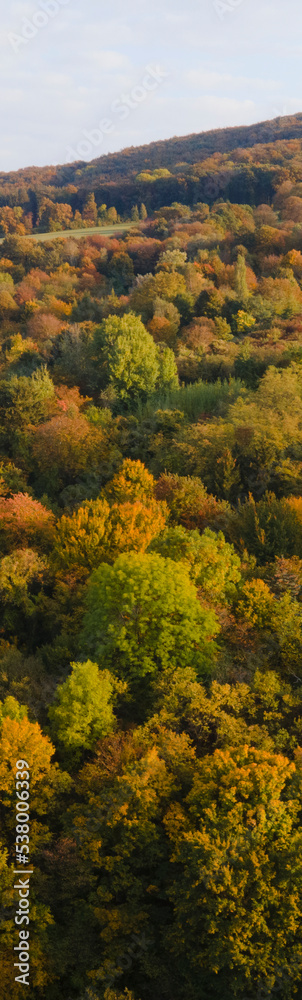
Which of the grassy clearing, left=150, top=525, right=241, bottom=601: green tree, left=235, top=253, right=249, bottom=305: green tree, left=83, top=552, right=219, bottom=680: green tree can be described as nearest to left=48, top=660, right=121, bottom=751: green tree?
left=83, top=552, right=219, bottom=680: green tree

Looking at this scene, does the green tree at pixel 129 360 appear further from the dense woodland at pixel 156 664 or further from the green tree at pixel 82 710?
the green tree at pixel 82 710

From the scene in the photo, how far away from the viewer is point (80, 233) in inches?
4222

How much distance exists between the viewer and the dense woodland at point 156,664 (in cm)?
1662

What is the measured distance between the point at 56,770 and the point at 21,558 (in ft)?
44.8

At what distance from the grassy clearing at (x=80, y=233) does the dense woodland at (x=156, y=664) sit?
2175 inches

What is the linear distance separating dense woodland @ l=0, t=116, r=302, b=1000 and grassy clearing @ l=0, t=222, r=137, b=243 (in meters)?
55.3

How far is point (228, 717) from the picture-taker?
20.0 meters

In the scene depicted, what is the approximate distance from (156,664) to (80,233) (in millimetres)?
99936

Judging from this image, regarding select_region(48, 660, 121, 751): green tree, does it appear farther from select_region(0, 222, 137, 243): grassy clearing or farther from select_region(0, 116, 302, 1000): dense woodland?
select_region(0, 222, 137, 243): grassy clearing

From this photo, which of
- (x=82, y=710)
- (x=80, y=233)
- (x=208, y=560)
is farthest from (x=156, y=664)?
(x=80, y=233)

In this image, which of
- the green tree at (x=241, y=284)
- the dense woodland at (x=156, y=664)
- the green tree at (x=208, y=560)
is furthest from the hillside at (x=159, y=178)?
the green tree at (x=208, y=560)

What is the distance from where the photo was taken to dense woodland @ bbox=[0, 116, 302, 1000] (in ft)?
54.5

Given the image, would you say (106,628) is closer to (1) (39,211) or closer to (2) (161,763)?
(2) (161,763)

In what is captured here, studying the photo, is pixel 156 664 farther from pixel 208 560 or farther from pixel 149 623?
pixel 208 560
